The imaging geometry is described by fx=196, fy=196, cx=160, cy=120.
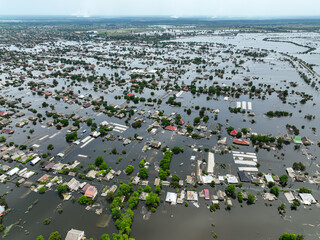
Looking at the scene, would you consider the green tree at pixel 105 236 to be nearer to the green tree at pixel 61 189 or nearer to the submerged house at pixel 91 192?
the submerged house at pixel 91 192

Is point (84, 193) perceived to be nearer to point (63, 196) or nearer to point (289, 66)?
point (63, 196)

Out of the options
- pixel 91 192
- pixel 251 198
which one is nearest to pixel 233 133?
pixel 251 198

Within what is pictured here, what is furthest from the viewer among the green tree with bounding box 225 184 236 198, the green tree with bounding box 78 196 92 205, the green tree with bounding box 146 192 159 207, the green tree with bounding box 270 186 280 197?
the green tree with bounding box 225 184 236 198

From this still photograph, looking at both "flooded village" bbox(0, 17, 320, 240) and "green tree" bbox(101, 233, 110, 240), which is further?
"flooded village" bbox(0, 17, 320, 240)

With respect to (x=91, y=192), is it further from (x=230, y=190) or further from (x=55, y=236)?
(x=230, y=190)

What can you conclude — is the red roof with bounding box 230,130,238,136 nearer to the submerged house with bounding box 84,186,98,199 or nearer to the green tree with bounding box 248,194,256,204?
the green tree with bounding box 248,194,256,204

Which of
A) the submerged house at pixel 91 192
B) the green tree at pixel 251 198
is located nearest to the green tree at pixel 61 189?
the submerged house at pixel 91 192

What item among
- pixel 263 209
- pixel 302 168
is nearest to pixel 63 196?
pixel 263 209

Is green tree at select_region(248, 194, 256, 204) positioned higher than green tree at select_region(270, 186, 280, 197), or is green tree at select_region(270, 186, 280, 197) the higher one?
green tree at select_region(270, 186, 280, 197)

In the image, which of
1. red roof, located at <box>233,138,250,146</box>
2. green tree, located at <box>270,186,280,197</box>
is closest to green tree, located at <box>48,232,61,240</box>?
green tree, located at <box>270,186,280,197</box>
